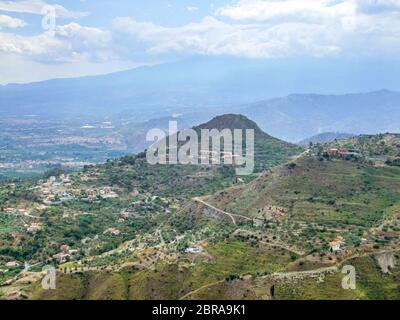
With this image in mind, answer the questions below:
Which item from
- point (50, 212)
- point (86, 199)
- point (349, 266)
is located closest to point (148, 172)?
point (86, 199)

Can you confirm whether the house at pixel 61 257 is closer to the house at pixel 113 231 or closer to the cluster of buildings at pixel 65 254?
the cluster of buildings at pixel 65 254

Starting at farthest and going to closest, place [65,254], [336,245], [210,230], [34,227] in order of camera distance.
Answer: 1. [34,227]
2. [65,254]
3. [210,230]
4. [336,245]

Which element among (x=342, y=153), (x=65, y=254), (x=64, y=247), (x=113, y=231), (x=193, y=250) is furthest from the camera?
(x=342, y=153)

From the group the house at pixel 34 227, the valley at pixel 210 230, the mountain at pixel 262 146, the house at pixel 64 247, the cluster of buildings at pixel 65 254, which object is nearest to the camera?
the valley at pixel 210 230

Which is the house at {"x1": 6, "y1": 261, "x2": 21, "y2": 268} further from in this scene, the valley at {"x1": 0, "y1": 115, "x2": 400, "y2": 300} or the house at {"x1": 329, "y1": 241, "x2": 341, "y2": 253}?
the house at {"x1": 329, "y1": 241, "x2": 341, "y2": 253}

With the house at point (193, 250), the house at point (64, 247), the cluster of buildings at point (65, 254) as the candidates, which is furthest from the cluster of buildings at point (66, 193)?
the house at point (193, 250)

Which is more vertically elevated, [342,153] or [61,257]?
[342,153]

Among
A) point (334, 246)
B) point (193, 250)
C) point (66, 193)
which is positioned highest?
point (66, 193)

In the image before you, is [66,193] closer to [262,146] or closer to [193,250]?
[262,146]

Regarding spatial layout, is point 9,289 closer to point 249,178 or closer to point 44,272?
point 44,272

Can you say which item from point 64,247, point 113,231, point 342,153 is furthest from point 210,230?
point 342,153

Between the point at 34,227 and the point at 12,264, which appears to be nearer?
the point at 12,264
